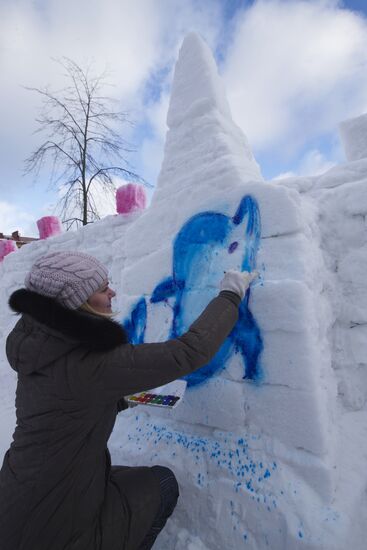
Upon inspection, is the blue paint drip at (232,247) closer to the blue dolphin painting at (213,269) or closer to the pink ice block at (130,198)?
the blue dolphin painting at (213,269)

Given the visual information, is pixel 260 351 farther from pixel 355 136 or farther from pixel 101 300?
pixel 355 136

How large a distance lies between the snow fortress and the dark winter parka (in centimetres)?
49

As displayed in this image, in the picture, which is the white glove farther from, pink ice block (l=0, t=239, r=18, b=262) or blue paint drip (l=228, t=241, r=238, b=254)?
pink ice block (l=0, t=239, r=18, b=262)

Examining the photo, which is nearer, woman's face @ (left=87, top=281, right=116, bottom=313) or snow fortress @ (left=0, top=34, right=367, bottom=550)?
woman's face @ (left=87, top=281, right=116, bottom=313)

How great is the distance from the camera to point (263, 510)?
4.18ft

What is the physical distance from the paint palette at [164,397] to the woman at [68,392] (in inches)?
12.6

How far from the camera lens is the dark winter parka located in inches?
39.0

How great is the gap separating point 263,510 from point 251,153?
2.20 metres

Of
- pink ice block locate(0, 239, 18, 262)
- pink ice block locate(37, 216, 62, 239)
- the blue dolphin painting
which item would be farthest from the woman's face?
pink ice block locate(0, 239, 18, 262)

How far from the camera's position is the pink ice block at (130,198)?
294 centimetres

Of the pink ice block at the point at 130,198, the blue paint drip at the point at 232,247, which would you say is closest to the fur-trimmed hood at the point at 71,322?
the blue paint drip at the point at 232,247

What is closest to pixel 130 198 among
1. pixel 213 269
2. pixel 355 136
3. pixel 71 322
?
pixel 213 269

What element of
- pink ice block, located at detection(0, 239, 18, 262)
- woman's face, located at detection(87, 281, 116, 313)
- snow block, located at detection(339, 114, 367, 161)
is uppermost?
snow block, located at detection(339, 114, 367, 161)

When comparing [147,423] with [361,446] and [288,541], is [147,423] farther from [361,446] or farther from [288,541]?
[361,446]
